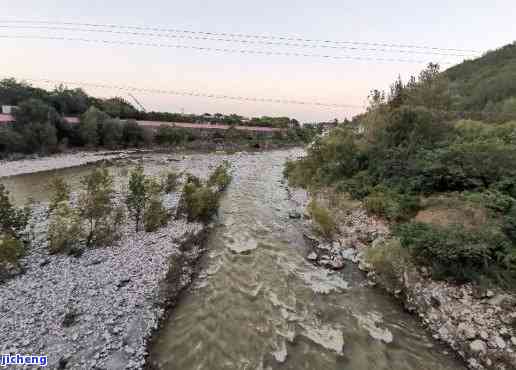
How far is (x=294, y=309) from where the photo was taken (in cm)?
514

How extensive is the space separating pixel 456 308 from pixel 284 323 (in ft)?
11.3

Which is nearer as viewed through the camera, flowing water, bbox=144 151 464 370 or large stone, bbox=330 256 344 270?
flowing water, bbox=144 151 464 370

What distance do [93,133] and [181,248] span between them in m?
29.2

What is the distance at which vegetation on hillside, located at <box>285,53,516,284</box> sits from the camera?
512 centimetres

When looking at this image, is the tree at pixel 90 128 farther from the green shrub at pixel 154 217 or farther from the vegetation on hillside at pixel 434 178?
the vegetation on hillside at pixel 434 178

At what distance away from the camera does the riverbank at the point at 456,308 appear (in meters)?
3.90

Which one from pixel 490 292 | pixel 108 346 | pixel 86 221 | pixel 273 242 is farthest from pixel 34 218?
pixel 490 292

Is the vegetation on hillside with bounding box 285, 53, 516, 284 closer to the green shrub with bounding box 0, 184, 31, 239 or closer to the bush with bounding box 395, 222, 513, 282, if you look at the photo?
the bush with bounding box 395, 222, 513, 282

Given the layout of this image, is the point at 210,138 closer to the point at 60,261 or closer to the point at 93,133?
the point at 93,133

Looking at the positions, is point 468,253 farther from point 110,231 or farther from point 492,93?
point 492,93

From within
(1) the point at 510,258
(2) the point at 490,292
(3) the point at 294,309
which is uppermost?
(1) the point at 510,258

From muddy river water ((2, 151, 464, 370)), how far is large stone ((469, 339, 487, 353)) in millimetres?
384

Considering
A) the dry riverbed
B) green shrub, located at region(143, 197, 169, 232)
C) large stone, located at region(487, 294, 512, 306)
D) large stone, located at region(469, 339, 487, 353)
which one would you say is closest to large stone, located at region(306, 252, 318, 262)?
the dry riverbed

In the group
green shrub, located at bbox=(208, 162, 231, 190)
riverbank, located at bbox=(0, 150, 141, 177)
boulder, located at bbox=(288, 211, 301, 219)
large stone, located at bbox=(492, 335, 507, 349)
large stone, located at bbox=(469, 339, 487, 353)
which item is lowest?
riverbank, located at bbox=(0, 150, 141, 177)
